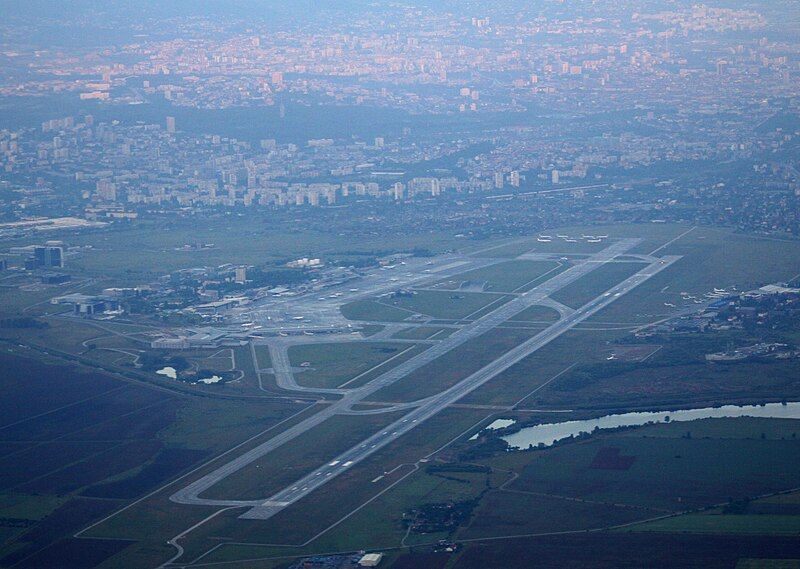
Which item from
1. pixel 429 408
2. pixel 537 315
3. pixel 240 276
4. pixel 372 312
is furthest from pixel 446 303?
pixel 429 408

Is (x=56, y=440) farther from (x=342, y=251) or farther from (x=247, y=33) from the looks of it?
(x=247, y=33)

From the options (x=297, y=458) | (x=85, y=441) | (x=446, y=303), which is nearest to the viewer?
(x=297, y=458)

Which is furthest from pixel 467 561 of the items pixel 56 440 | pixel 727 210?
pixel 727 210

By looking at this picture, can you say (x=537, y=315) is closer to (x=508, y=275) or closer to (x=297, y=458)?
(x=508, y=275)

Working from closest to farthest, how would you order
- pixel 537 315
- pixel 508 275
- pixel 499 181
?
pixel 537 315, pixel 508 275, pixel 499 181

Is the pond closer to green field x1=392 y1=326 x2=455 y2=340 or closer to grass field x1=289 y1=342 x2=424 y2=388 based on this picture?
grass field x1=289 y1=342 x2=424 y2=388

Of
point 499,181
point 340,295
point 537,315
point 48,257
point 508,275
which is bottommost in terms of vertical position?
point 537,315

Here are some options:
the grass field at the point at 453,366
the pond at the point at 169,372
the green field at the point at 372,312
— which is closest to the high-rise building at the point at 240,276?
the green field at the point at 372,312

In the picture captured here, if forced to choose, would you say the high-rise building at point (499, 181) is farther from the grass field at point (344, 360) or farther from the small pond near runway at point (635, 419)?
the small pond near runway at point (635, 419)
